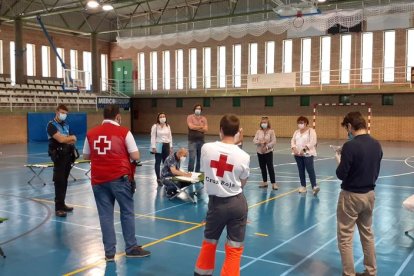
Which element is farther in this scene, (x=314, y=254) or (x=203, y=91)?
(x=203, y=91)

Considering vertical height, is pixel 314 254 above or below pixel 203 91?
below

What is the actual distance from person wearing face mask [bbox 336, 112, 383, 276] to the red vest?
8.39 feet

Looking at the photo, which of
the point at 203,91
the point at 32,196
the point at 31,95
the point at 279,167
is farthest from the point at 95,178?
the point at 203,91

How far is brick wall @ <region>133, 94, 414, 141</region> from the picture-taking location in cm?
2667

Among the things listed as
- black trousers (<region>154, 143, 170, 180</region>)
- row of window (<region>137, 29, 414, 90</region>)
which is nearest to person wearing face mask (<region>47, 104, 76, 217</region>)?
black trousers (<region>154, 143, 170, 180</region>)

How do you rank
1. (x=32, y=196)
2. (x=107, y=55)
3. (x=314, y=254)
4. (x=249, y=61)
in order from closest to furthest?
1. (x=314, y=254)
2. (x=32, y=196)
3. (x=249, y=61)
4. (x=107, y=55)

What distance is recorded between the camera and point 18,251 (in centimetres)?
600

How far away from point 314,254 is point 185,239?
188 cm

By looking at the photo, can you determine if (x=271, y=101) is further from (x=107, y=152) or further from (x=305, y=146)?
(x=107, y=152)

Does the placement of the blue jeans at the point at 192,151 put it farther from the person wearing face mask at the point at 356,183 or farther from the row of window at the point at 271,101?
the row of window at the point at 271,101

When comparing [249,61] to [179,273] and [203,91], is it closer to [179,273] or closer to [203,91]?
[203,91]

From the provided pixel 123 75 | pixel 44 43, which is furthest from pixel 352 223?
pixel 123 75

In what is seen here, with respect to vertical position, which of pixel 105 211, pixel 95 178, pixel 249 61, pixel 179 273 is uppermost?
pixel 249 61

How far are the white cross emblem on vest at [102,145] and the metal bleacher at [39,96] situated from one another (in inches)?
901
